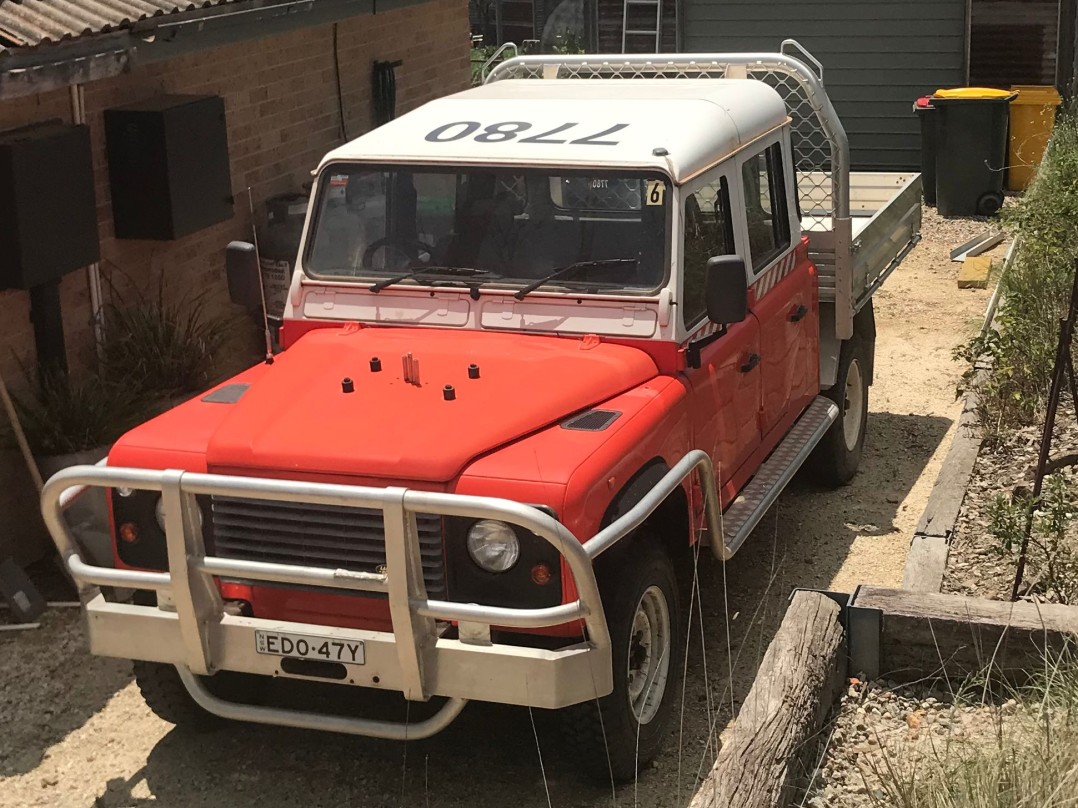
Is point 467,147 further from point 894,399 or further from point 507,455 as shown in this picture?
point 894,399

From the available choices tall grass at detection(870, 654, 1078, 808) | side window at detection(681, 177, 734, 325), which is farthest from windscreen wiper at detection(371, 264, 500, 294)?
tall grass at detection(870, 654, 1078, 808)

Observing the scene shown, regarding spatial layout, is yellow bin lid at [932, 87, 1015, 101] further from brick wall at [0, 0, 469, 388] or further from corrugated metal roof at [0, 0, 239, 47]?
corrugated metal roof at [0, 0, 239, 47]

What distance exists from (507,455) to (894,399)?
5.33m

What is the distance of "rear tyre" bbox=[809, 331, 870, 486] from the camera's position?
7719mm

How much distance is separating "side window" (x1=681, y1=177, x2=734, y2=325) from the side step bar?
2.77 ft

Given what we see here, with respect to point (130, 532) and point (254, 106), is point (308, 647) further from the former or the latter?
point (254, 106)

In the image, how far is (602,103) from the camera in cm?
635

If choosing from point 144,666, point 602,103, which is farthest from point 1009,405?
point 144,666

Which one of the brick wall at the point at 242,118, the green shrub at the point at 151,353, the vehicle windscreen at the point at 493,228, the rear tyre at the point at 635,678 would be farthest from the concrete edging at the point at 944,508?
the brick wall at the point at 242,118

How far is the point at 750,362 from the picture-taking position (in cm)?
622

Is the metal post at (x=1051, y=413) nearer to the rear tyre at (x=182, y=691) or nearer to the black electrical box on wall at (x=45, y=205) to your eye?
the rear tyre at (x=182, y=691)

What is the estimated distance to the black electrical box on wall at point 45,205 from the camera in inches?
268

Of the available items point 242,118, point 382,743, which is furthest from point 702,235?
point 242,118

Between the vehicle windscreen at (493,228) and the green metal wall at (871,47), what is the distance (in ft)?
36.4
